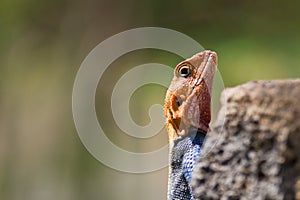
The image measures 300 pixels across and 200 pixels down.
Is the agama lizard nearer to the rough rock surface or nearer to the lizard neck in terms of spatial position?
the lizard neck

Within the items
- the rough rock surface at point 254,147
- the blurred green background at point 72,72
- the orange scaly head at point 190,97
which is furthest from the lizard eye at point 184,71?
the blurred green background at point 72,72

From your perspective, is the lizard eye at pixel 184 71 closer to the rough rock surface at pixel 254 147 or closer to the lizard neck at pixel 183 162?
the lizard neck at pixel 183 162

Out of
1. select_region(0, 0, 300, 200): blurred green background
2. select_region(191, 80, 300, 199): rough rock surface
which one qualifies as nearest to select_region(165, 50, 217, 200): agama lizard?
select_region(191, 80, 300, 199): rough rock surface

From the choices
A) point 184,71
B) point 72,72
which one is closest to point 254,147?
point 184,71

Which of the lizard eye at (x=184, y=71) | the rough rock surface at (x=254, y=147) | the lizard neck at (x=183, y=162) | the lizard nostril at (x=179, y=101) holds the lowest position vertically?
the rough rock surface at (x=254, y=147)

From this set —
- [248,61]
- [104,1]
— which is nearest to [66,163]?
[104,1]

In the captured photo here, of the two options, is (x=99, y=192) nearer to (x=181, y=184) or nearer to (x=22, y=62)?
(x=22, y=62)
